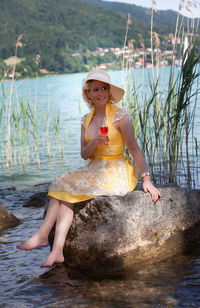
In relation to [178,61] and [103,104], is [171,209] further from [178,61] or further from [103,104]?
[178,61]

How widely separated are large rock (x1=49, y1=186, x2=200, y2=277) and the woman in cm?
9

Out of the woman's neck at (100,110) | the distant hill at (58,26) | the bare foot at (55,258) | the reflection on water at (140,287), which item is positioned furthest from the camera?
the distant hill at (58,26)

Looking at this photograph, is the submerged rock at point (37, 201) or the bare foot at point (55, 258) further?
the submerged rock at point (37, 201)

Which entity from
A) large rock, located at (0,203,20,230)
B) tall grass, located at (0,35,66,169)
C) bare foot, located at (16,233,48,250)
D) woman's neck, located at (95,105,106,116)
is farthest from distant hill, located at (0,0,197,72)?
bare foot, located at (16,233,48,250)

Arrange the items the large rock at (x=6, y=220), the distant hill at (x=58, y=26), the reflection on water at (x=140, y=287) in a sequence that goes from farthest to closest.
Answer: the distant hill at (x=58, y=26), the large rock at (x=6, y=220), the reflection on water at (x=140, y=287)

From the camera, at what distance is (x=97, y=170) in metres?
2.98

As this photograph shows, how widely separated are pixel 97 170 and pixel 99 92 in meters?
0.62

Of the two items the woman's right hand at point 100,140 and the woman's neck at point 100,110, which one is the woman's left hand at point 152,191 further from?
the woman's neck at point 100,110

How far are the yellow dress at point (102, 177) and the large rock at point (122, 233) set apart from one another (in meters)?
0.09

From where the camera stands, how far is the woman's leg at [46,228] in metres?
2.85

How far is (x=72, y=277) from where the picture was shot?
2.80 m

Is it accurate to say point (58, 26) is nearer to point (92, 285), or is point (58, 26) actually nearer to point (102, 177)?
point (102, 177)

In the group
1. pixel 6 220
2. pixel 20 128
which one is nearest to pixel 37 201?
pixel 6 220

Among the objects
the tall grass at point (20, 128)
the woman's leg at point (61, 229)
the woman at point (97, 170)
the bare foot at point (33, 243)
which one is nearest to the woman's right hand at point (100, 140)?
the woman at point (97, 170)
